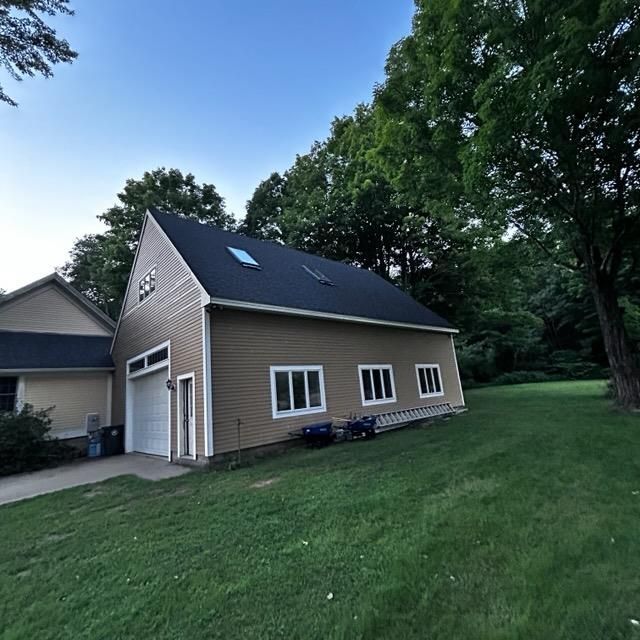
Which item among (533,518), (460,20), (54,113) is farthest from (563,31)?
(54,113)

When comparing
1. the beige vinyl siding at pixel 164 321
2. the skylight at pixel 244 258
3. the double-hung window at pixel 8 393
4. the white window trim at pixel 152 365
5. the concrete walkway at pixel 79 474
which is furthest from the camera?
the double-hung window at pixel 8 393

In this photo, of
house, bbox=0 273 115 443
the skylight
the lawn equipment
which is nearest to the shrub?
house, bbox=0 273 115 443

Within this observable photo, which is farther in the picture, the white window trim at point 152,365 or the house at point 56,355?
the house at point 56,355

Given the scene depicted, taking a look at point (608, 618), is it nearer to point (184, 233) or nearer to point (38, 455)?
point (184, 233)

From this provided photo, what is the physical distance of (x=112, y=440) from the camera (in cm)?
1210

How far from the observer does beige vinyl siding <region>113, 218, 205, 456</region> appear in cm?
873

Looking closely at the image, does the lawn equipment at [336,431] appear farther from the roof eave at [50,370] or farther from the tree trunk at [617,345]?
the roof eave at [50,370]

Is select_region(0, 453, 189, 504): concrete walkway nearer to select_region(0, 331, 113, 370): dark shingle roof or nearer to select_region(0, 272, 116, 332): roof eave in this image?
select_region(0, 331, 113, 370): dark shingle roof

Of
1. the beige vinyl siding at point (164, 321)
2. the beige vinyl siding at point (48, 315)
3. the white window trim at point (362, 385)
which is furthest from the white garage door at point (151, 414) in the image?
the white window trim at point (362, 385)

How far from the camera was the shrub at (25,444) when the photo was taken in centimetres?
964

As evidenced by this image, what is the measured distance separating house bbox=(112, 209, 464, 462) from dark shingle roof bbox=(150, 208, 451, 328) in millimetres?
56

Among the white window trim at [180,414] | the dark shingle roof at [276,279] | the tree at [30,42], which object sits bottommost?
the white window trim at [180,414]

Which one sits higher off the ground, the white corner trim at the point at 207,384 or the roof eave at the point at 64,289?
the roof eave at the point at 64,289

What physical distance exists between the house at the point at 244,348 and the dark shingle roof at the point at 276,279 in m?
0.06
